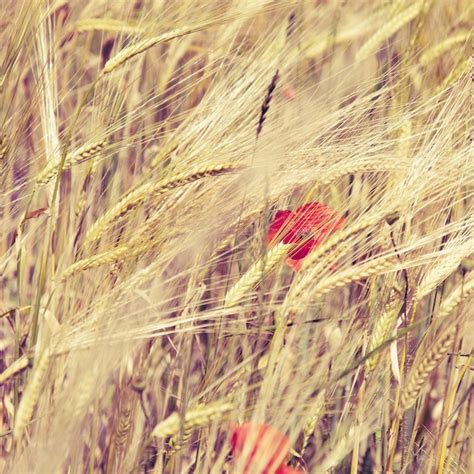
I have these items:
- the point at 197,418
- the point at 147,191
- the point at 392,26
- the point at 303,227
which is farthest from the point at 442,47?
the point at 197,418

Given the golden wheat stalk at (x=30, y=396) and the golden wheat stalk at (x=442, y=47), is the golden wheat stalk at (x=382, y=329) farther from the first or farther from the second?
the golden wheat stalk at (x=442, y=47)

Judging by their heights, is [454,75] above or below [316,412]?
above

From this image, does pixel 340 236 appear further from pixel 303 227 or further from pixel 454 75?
pixel 454 75

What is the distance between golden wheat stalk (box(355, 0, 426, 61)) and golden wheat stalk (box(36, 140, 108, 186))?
38 centimetres

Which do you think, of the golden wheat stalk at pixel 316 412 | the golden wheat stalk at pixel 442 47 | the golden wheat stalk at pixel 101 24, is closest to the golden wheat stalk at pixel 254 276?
the golden wheat stalk at pixel 316 412

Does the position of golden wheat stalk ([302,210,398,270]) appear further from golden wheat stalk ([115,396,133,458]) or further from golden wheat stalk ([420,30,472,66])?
golden wheat stalk ([420,30,472,66])

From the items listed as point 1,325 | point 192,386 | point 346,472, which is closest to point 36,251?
point 1,325

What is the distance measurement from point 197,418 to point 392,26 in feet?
1.96

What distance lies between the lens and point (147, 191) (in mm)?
797

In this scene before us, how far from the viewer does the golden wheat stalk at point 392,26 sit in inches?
42.2

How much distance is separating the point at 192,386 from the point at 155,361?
142 millimetres

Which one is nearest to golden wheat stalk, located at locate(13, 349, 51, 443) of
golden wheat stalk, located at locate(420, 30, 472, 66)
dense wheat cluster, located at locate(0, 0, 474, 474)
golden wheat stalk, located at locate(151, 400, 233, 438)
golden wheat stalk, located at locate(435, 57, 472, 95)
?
dense wheat cluster, located at locate(0, 0, 474, 474)

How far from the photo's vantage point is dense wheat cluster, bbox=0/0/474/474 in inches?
28.5

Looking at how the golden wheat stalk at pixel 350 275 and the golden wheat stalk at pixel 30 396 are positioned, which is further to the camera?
the golden wheat stalk at pixel 350 275
